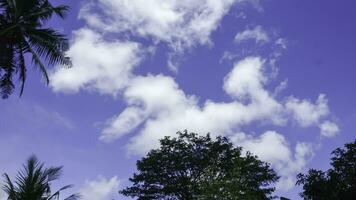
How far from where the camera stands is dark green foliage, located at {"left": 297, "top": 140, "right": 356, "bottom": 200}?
83.6 feet

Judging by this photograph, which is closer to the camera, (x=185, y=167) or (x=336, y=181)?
(x=336, y=181)

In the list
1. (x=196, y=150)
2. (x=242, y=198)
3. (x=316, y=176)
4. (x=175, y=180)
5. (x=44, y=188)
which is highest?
(x=196, y=150)

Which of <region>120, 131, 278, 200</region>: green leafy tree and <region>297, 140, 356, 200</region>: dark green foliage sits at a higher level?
<region>120, 131, 278, 200</region>: green leafy tree

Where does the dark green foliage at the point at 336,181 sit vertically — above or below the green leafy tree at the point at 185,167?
below

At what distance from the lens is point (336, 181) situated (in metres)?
26.2

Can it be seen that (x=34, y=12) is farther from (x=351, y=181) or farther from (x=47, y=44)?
(x=351, y=181)

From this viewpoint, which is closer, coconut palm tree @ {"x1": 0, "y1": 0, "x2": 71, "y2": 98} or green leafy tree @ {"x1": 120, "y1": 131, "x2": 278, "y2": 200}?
coconut palm tree @ {"x1": 0, "y1": 0, "x2": 71, "y2": 98}

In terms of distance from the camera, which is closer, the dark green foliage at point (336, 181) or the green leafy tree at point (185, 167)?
the dark green foliage at point (336, 181)

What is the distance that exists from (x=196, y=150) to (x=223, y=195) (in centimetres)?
2426

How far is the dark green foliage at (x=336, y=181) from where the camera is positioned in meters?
25.5

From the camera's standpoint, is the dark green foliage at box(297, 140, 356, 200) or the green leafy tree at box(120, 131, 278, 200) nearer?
the dark green foliage at box(297, 140, 356, 200)

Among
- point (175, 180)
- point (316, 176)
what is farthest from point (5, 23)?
point (175, 180)

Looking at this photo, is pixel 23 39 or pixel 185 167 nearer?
pixel 23 39

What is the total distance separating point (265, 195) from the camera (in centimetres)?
4094
